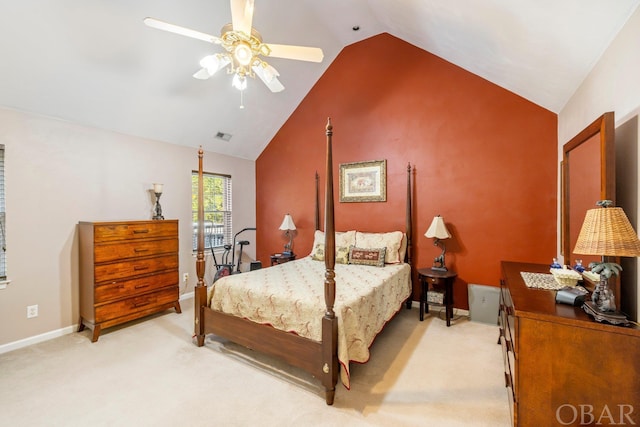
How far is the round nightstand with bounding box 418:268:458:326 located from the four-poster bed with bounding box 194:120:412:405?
0.29m

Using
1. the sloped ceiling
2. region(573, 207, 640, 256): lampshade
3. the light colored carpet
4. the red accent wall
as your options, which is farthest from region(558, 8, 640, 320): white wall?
the light colored carpet

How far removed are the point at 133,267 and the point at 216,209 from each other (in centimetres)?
180

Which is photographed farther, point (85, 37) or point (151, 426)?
point (85, 37)

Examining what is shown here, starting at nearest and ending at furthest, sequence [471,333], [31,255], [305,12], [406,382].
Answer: [406,382], [31,255], [471,333], [305,12]

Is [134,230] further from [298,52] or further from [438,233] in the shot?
[438,233]

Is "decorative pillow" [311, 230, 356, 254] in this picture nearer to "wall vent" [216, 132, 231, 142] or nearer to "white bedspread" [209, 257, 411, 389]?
"white bedspread" [209, 257, 411, 389]

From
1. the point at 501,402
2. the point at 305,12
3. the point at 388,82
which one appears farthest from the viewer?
the point at 388,82

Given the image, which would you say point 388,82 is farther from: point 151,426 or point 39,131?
point 151,426

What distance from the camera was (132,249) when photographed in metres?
3.26

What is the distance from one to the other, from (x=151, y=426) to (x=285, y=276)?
1.61 m

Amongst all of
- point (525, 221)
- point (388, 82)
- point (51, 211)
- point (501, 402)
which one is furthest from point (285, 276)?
point (388, 82)

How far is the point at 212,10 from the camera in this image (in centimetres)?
289

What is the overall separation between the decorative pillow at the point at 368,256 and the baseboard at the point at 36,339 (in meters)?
3.48

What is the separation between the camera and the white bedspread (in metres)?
2.14
